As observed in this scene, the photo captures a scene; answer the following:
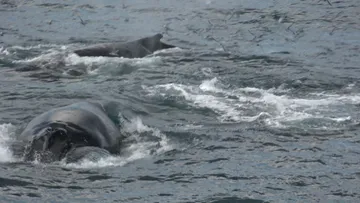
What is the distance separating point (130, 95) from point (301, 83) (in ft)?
12.0

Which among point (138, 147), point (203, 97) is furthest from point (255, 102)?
point (138, 147)

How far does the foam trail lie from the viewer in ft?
36.7

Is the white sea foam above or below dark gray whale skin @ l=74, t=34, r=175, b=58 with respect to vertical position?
below

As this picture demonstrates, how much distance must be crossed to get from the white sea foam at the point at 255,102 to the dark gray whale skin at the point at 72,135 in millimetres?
2565

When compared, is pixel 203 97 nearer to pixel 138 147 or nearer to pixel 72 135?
pixel 138 147

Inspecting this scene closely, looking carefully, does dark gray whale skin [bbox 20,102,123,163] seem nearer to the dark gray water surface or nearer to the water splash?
the water splash

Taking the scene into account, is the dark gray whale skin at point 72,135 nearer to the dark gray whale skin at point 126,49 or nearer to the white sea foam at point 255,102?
the white sea foam at point 255,102

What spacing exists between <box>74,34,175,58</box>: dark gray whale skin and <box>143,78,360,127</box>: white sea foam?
2.72 meters

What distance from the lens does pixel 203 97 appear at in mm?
15336

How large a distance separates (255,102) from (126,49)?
16.6 ft

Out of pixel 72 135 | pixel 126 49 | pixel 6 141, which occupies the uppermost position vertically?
pixel 126 49

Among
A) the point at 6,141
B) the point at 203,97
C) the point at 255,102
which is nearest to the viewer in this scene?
the point at 6,141

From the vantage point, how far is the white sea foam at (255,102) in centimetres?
1374

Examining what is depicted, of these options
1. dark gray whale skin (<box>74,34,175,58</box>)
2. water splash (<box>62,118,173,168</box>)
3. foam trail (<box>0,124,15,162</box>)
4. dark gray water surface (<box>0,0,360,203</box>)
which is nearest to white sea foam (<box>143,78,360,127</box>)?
dark gray water surface (<box>0,0,360,203</box>)
